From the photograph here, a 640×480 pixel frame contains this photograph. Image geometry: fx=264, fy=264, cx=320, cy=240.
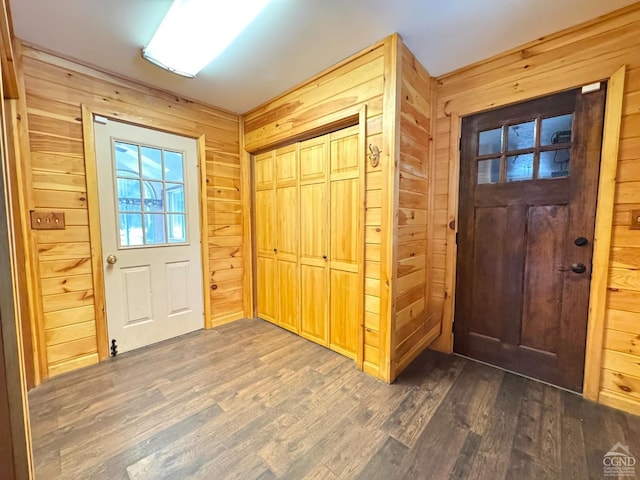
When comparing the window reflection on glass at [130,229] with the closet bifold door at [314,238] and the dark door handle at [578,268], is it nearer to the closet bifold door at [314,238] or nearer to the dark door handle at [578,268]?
the closet bifold door at [314,238]

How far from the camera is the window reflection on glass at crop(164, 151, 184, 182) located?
249 centimetres

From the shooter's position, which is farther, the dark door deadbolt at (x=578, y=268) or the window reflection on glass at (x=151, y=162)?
the window reflection on glass at (x=151, y=162)

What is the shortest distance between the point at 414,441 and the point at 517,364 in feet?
3.83

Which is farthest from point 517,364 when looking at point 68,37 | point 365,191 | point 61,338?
point 68,37

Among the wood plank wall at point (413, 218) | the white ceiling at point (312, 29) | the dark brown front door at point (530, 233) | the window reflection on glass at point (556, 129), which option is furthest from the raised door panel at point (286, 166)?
the window reflection on glass at point (556, 129)

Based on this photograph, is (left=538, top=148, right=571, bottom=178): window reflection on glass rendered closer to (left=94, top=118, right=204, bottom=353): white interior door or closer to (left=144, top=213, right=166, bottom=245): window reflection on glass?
(left=94, top=118, right=204, bottom=353): white interior door

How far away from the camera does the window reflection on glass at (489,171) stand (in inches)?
79.6

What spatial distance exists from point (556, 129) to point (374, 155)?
1219 millimetres

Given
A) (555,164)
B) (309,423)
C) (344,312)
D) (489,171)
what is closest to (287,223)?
(344,312)

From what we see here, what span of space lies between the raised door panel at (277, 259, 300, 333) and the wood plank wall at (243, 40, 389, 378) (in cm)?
87

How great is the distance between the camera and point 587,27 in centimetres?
162

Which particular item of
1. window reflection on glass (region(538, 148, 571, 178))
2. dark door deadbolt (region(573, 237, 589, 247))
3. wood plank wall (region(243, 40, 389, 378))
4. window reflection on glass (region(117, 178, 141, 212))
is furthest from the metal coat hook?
window reflection on glass (region(117, 178, 141, 212))

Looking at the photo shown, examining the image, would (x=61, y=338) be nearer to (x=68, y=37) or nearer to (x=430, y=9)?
(x=68, y=37)

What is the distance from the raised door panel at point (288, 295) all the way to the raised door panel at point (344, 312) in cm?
47
